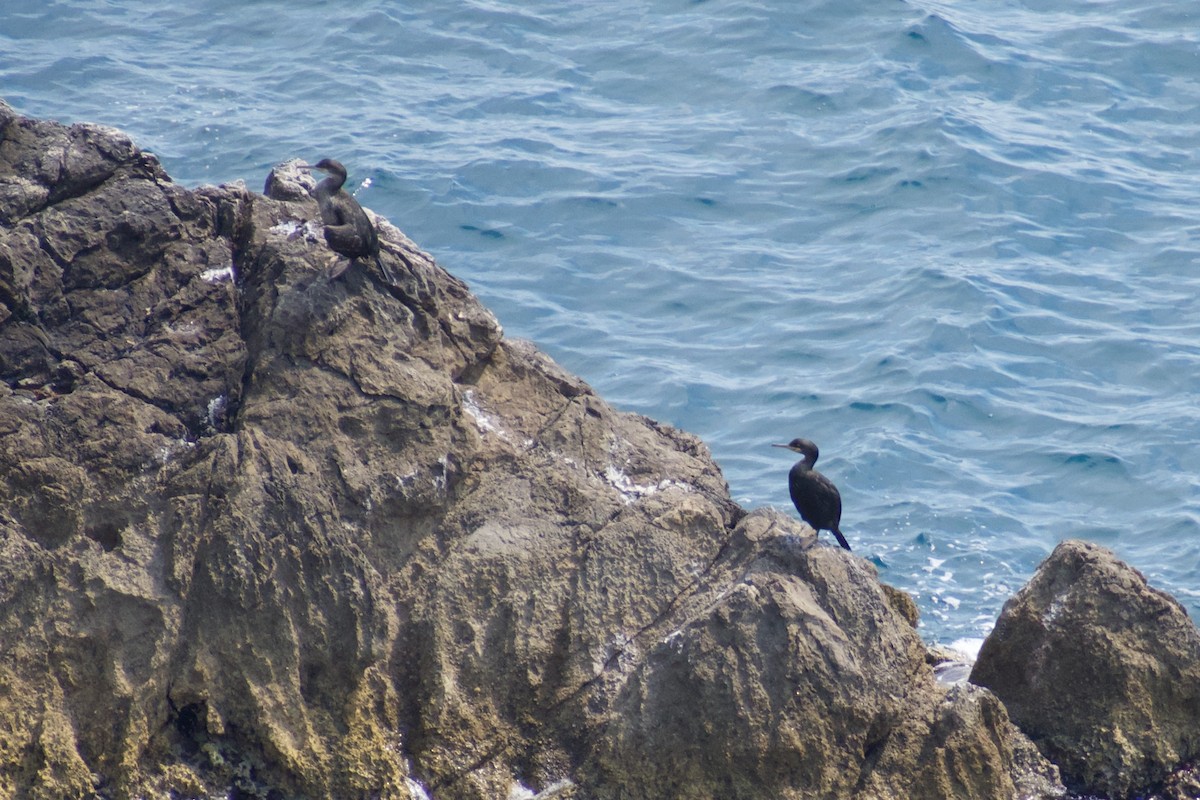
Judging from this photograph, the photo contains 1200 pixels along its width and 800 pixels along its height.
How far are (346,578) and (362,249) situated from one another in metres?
1.52

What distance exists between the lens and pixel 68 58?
16.8m

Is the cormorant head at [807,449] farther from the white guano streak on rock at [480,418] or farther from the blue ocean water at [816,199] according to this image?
the blue ocean water at [816,199]

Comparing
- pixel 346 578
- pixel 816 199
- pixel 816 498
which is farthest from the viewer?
pixel 816 199

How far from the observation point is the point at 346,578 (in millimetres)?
5805

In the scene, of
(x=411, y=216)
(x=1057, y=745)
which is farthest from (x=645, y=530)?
(x=411, y=216)

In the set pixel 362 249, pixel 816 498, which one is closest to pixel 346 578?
pixel 362 249

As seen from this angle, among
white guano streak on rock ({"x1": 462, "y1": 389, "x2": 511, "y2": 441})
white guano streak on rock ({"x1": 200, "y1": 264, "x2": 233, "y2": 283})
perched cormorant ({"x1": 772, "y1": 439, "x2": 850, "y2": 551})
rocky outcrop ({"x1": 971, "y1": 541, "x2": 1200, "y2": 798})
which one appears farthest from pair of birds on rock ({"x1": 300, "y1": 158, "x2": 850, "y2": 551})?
rocky outcrop ({"x1": 971, "y1": 541, "x2": 1200, "y2": 798})

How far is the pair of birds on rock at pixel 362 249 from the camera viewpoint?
20.8 feet

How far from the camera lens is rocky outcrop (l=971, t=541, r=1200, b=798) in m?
6.14

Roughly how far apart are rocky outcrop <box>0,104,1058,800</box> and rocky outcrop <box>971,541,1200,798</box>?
29cm

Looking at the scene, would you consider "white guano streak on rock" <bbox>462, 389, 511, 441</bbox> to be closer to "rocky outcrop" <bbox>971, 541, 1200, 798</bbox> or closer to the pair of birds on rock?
the pair of birds on rock

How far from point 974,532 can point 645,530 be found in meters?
5.65

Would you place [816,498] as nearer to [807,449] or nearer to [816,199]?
[807,449]

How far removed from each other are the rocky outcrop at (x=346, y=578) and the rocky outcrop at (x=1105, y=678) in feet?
0.95
